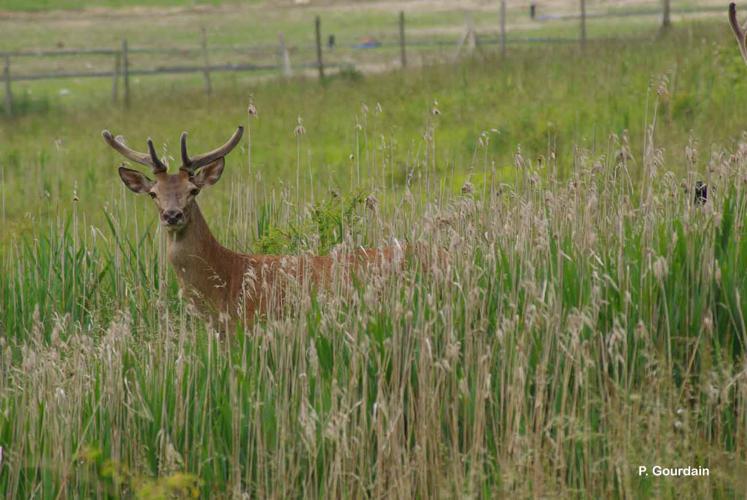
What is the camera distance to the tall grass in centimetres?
533

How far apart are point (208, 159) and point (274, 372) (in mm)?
2900

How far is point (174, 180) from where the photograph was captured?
8.42 meters

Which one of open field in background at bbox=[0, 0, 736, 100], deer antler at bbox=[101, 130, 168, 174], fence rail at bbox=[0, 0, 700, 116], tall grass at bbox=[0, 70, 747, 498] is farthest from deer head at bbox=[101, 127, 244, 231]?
open field in background at bbox=[0, 0, 736, 100]

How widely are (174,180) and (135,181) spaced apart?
1.54ft

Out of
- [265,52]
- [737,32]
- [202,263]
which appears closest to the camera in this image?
[202,263]

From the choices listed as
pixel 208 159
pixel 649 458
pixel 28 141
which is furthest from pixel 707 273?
pixel 28 141

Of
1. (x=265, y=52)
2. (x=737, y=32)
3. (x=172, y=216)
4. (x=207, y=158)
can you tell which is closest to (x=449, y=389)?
(x=172, y=216)

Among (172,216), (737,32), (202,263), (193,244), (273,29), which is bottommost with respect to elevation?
(273,29)

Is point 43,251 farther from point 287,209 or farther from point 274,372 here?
point 274,372

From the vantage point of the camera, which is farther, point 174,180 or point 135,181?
point 135,181

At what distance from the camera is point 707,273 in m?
6.05

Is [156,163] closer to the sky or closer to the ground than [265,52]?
closer to the sky

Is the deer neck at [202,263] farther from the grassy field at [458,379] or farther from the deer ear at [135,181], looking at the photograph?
the grassy field at [458,379]

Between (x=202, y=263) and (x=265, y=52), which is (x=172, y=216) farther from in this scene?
(x=265, y=52)
